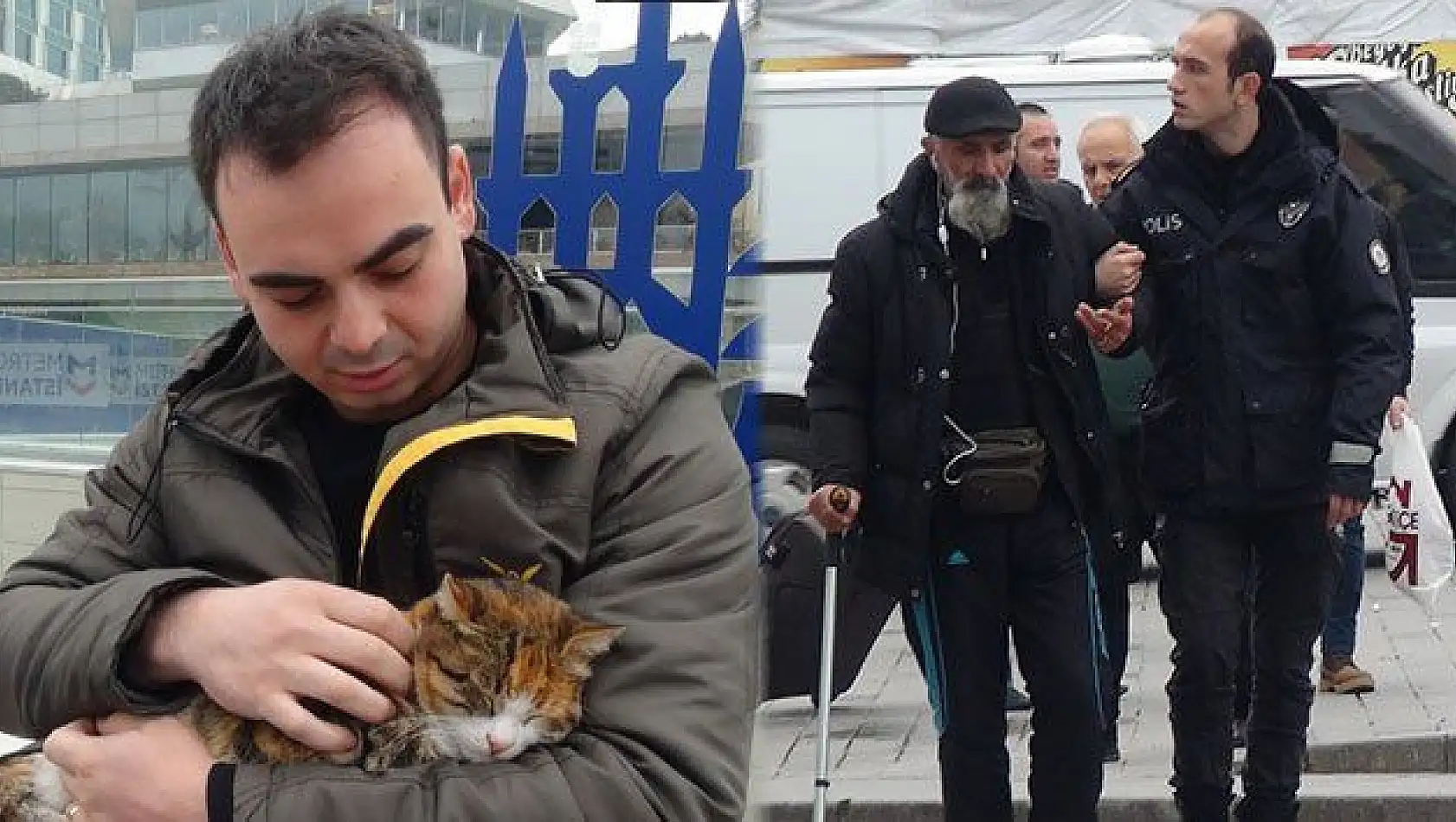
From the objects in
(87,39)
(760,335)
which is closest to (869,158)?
(87,39)

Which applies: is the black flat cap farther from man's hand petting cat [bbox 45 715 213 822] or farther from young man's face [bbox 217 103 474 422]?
man's hand petting cat [bbox 45 715 213 822]

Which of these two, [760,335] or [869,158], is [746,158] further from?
[869,158]

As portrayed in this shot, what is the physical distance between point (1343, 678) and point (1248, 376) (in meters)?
2.36

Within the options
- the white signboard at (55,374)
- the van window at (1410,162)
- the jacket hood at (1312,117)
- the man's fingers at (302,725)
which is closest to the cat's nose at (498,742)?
the man's fingers at (302,725)

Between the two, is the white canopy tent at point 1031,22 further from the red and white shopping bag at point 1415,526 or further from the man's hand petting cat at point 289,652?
the man's hand petting cat at point 289,652

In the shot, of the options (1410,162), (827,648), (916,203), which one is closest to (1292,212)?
(916,203)

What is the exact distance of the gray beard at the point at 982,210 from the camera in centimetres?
463

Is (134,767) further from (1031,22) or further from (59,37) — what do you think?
(59,37)

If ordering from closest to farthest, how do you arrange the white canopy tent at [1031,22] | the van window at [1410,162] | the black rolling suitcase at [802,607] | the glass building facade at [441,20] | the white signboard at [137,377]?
1. the glass building facade at [441,20]
2. the black rolling suitcase at [802,607]
3. the white signboard at [137,377]
4. the white canopy tent at [1031,22]
5. the van window at [1410,162]

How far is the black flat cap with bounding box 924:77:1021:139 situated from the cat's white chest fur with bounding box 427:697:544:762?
3449mm

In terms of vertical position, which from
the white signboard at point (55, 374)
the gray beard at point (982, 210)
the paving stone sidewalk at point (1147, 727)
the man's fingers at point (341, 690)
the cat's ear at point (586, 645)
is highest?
the gray beard at point (982, 210)

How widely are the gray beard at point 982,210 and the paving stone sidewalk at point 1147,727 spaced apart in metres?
1.47

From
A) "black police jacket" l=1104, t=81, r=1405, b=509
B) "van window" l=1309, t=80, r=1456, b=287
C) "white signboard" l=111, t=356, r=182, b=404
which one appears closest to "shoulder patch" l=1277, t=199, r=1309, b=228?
"black police jacket" l=1104, t=81, r=1405, b=509

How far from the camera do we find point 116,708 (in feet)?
4.84
